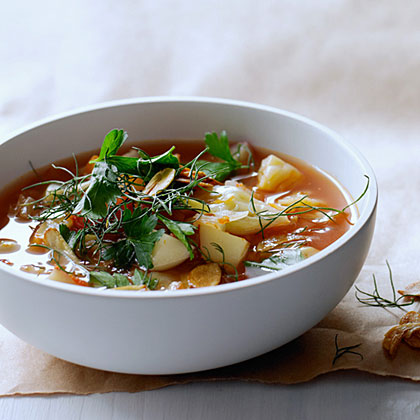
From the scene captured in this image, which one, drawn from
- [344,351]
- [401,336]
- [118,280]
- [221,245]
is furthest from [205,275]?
[401,336]

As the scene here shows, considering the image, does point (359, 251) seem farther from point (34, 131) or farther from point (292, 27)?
point (292, 27)

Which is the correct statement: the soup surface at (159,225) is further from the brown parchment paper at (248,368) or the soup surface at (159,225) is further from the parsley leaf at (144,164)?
the brown parchment paper at (248,368)

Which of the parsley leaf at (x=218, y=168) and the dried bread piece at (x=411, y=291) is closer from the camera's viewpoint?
the dried bread piece at (x=411, y=291)

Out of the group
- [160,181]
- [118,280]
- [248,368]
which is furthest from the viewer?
[160,181]

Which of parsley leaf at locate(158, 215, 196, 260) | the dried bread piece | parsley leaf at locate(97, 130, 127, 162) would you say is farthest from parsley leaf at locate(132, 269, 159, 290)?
the dried bread piece

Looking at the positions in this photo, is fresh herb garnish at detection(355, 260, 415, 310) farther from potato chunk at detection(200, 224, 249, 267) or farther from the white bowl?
potato chunk at detection(200, 224, 249, 267)

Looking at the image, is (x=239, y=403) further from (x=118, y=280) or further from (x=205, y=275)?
(x=118, y=280)

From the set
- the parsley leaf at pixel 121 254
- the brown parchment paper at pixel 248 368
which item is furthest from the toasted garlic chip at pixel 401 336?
the parsley leaf at pixel 121 254
